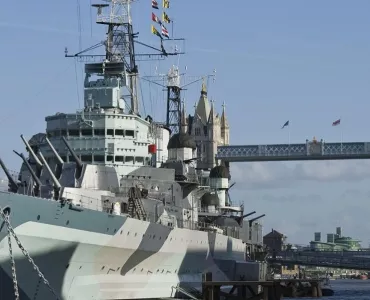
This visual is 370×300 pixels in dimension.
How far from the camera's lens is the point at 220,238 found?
163ft

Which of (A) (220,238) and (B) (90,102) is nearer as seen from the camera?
(B) (90,102)

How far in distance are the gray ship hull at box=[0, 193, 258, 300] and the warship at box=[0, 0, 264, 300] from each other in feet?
0.13

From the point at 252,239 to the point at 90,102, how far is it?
24.0 m

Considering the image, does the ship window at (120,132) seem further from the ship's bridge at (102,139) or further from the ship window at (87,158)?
the ship window at (87,158)

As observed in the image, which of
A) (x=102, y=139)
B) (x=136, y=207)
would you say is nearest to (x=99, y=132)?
(x=102, y=139)

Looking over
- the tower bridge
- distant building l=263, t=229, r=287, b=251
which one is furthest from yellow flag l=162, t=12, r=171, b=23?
distant building l=263, t=229, r=287, b=251

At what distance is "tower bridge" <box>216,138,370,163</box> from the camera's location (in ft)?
328

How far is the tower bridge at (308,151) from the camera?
328 feet

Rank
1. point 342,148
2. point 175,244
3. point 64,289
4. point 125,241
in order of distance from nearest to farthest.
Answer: point 64,289 < point 125,241 < point 175,244 < point 342,148

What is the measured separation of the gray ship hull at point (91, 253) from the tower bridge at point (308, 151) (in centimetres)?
5987

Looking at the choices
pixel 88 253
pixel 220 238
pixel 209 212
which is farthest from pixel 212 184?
pixel 88 253

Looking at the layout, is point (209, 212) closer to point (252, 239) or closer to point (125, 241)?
point (252, 239)

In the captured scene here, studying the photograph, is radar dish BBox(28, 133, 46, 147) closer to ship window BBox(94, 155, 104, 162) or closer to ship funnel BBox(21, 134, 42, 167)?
ship window BBox(94, 155, 104, 162)

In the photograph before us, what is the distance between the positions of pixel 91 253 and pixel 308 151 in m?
71.8
